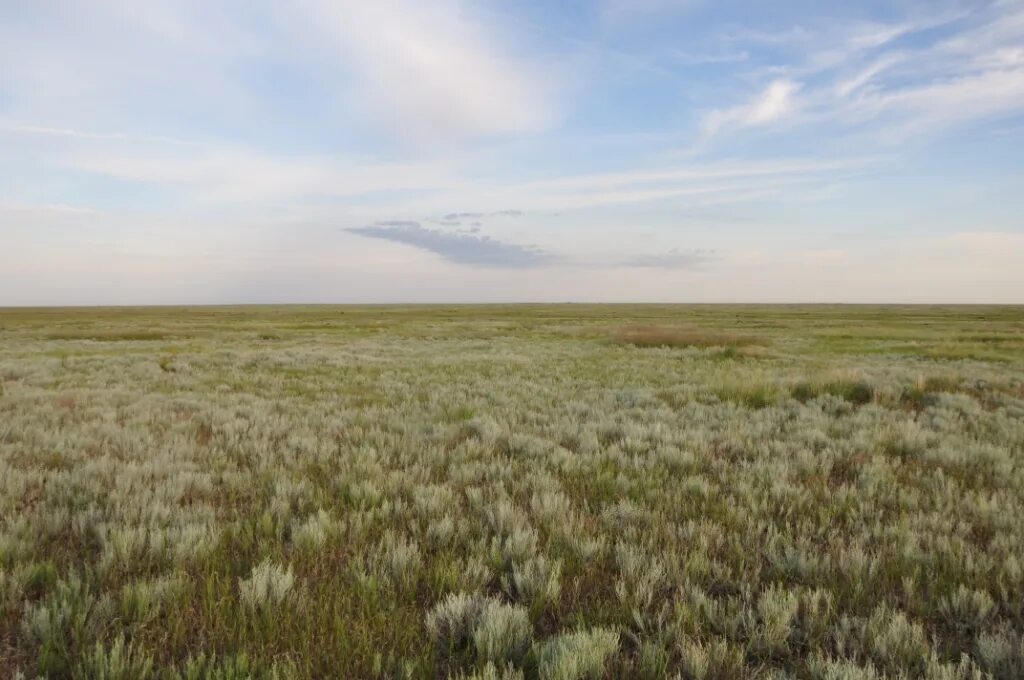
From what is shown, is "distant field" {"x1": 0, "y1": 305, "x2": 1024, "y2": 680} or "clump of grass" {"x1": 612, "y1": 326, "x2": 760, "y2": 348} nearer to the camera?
"distant field" {"x1": 0, "y1": 305, "x2": 1024, "y2": 680}

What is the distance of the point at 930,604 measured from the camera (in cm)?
327

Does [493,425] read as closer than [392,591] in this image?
No

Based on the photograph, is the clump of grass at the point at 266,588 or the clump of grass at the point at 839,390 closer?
the clump of grass at the point at 266,588

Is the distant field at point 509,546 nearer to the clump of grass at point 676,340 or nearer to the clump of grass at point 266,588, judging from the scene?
the clump of grass at point 266,588

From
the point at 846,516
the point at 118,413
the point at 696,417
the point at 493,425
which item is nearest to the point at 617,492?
the point at 846,516

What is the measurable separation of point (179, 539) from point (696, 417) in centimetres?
811

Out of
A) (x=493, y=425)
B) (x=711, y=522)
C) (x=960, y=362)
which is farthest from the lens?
(x=960, y=362)

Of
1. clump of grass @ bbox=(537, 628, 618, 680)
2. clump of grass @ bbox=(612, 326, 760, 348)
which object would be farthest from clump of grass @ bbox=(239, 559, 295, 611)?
clump of grass @ bbox=(612, 326, 760, 348)

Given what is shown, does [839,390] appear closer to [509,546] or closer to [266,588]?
[509,546]

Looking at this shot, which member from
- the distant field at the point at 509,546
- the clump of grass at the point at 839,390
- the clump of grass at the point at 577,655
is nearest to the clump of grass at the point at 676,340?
the clump of grass at the point at 839,390

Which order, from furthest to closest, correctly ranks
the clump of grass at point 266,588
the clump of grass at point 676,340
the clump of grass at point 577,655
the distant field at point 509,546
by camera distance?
the clump of grass at point 676,340 → the clump of grass at point 266,588 → the distant field at point 509,546 → the clump of grass at point 577,655

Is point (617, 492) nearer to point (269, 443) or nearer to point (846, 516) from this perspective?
point (846, 516)

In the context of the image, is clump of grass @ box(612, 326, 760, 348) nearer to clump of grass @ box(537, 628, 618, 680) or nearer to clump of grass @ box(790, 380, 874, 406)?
clump of grass @ box(790, 380, 874, 406)

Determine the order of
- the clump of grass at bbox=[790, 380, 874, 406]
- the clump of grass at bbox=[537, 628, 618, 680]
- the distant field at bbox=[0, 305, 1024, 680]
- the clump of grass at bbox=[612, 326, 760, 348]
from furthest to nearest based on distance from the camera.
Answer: the clump of grass at bbox=[612, 326, 760, 348] → the clump of grass at bbox=[790, 380, 874, 406] → the distant field at bbox=[0, 305, 1024, 680] → the clump of grass at bbox=[537, 628, 618, 680]
